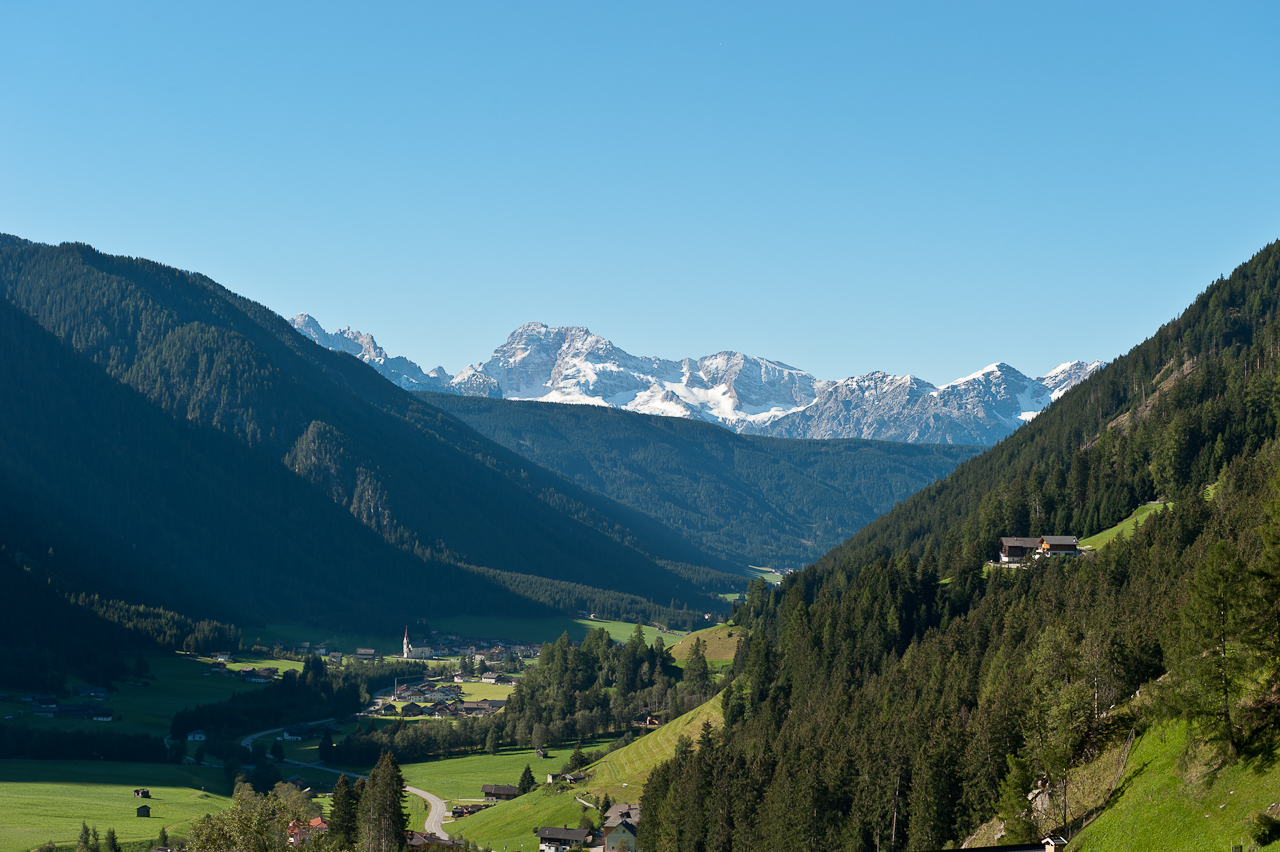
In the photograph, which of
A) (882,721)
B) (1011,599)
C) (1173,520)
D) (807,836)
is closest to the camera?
(807,836)

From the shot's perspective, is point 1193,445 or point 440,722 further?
point 440,722

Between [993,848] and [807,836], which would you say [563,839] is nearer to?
[807,836]

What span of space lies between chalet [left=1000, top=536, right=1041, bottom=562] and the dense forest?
4077mm

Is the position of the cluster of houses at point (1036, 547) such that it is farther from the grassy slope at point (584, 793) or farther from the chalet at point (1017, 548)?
the grassy slope at point (584, 793)

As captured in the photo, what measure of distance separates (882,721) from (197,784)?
362 ft

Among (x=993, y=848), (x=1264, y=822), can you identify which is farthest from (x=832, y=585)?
(x=1264, y=822)

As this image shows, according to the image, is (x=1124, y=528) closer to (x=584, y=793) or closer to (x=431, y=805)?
(x=584, y=793)

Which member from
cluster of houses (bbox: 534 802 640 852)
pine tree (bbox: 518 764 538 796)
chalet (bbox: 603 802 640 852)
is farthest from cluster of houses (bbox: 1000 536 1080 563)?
pine tree (bbox: 518 764 538 796)

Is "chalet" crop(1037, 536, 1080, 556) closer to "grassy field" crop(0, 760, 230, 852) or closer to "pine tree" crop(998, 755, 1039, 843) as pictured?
"pine tree" crop(998, 755, 1039, 843)

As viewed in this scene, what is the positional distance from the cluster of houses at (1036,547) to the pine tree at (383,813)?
282 feet

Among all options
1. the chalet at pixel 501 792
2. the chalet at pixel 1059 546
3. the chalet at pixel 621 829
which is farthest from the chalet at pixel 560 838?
the chalet at pixel 1059 546

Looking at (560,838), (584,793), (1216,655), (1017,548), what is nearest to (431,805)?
(584,793)

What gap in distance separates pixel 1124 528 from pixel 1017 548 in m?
15.7

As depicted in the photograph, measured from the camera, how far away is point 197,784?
160m
